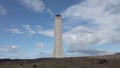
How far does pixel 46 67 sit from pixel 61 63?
43.9 ft

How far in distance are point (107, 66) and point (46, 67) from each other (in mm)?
49110

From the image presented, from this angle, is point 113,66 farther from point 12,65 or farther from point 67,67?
point 12,65

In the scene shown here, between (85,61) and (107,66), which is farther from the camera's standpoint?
(85,61)

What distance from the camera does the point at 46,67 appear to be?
182 metres

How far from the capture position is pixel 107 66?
187m

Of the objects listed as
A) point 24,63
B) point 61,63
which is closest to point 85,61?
point 61,63

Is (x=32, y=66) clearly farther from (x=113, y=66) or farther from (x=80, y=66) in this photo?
(x=113, y=66)

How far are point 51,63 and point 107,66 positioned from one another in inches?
1783

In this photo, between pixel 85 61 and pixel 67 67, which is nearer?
pixel 67 67

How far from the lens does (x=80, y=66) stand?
180125 mm

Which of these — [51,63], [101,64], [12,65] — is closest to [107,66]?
[101,64]

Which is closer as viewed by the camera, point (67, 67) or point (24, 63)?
point (67, 67)

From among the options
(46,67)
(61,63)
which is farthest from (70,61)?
(46,67)

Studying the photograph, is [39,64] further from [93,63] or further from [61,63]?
[93,63]
